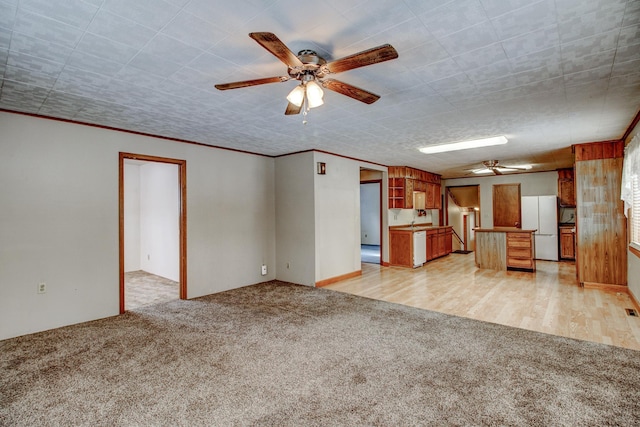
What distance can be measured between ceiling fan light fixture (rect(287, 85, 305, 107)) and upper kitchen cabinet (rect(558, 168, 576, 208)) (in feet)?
28.7

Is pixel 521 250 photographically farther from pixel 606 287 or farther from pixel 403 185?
pixel 403 185

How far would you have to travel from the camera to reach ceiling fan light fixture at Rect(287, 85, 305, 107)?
91.0 inches

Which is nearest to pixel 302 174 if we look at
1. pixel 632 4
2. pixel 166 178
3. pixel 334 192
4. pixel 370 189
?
pixel 334 192

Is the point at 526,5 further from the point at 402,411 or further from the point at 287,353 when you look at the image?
the point at 287,353

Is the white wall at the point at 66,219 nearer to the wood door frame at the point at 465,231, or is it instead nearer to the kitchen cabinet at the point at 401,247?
the kitchen cabinet at the point at 401,247

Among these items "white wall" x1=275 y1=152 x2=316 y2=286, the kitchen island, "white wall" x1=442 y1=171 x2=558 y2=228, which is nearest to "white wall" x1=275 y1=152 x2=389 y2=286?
"white wall" x1=275 y1=152 x2=316 y2=286

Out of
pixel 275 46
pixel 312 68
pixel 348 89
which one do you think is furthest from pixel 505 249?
pixel 275 46

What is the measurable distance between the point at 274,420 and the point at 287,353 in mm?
938

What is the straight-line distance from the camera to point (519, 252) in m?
6.61

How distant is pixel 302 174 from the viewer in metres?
5.68

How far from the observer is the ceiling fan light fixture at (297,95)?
91.0 inches

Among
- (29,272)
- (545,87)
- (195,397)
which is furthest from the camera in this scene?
(29,272)

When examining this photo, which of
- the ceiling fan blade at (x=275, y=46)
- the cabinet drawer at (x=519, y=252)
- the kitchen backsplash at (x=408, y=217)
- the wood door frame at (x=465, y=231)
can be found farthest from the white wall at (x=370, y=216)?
the ceiling fan blade at (x=275, y=46)

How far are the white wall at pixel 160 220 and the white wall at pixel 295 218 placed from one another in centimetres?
187
